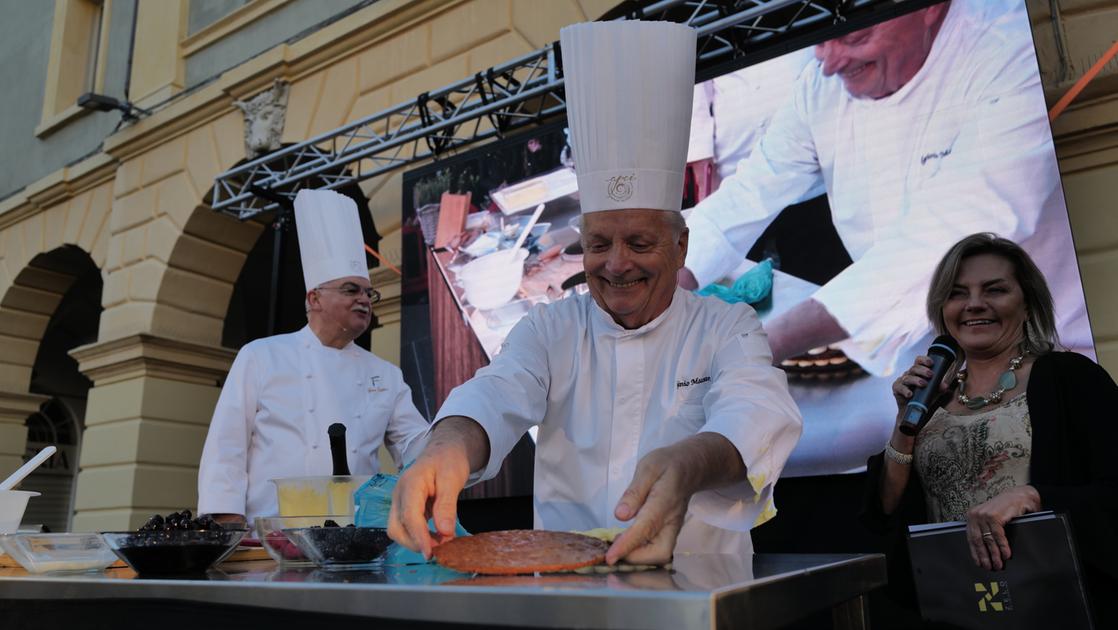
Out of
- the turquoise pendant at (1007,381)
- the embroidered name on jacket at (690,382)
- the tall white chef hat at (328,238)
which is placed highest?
the tall white chef hat at (328,238)

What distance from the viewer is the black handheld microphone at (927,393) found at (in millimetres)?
1881

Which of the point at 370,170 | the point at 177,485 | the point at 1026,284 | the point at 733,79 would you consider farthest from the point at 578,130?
the point at 177,485

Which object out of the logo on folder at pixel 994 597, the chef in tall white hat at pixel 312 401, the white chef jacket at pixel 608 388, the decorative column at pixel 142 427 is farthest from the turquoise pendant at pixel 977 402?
the decorative column at pixel 142 427

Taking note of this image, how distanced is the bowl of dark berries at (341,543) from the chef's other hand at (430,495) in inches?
3.8

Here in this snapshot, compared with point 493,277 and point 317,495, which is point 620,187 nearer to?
point 317,495

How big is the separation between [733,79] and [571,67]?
7.00 ft

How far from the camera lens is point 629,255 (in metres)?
1.63

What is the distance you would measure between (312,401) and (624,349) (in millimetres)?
1700

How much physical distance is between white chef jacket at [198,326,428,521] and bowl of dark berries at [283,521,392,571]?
1784mm

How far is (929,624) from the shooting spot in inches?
67.6

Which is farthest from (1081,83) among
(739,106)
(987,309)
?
(987,309)

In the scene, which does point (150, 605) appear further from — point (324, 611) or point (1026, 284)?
point (1026, 284)

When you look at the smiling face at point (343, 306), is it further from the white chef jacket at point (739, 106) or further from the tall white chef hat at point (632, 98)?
the tall white chef hat at point (632, 98)

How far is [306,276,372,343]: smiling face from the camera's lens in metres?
3.32
